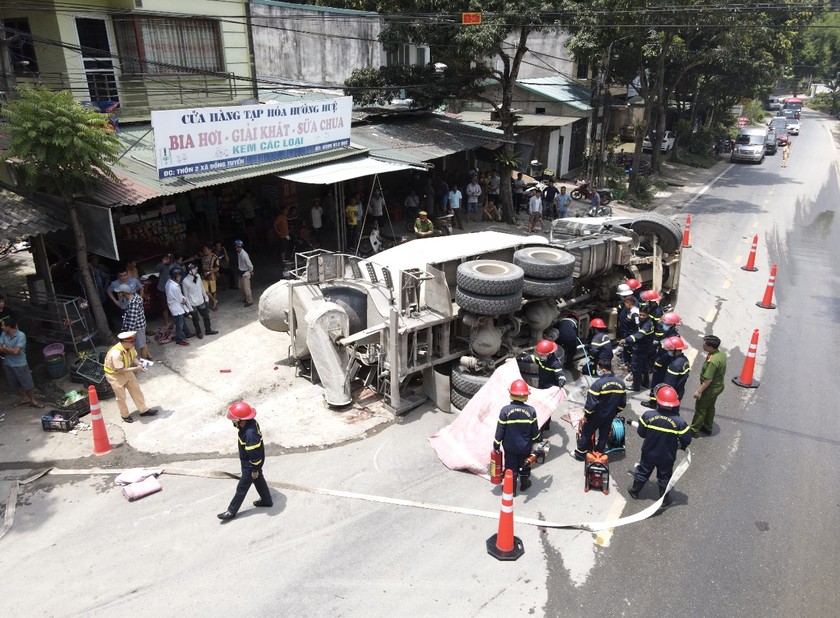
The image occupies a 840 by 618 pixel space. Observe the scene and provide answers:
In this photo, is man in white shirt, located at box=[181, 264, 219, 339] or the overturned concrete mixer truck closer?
the overturned concrete mixer truck

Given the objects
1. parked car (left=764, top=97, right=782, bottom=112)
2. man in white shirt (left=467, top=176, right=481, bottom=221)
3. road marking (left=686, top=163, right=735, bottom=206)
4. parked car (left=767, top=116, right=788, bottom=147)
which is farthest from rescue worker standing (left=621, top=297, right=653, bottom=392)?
parked car (left=764, top=97, right=782, bottom=112)

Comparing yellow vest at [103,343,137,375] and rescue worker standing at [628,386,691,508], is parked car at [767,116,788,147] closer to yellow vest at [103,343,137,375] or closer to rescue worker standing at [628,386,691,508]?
rescue worker standing at [628,386,691,508]

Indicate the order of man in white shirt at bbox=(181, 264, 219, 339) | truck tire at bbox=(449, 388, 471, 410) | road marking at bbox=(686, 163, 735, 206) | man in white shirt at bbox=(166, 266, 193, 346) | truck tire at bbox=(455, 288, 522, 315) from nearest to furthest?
truck tire at bbox=(455, 288, 522, 315) → truck tire at bbox=(449, 388, 471, 410) → man in white shirt at bbox=(166, 266, 193, 346) → man in white shirt at bbox=(181, 264, 219, 339) → road marking at bbox=(686, 163, 735, 206)

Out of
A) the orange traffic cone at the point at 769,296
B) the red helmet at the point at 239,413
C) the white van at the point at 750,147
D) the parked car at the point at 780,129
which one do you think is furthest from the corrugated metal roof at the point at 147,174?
the parked car at the point at 780,129

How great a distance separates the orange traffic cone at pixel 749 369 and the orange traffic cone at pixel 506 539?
5.78 metres

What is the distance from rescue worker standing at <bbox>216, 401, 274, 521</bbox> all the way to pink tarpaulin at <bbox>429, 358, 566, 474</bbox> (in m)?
2.45

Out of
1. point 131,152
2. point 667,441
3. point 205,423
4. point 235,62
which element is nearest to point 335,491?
point 205,423

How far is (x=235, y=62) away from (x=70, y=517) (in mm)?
13660

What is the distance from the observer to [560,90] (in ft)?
103

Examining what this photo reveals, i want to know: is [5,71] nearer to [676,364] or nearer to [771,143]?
[676,364]

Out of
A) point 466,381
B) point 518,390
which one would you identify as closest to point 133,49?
point 466,381

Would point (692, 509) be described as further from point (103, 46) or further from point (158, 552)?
point (103, 46)

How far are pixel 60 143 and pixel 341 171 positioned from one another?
20.8ft

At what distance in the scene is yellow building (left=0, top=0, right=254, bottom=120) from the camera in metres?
13.4
